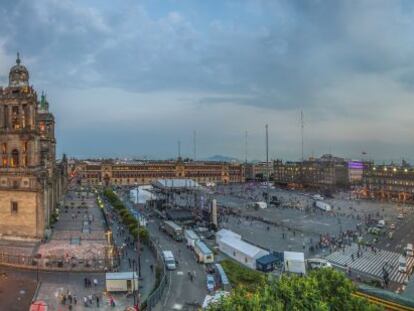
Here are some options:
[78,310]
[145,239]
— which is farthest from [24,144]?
[78,310]

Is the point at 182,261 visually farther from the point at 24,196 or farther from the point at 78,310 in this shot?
the point at 24,196

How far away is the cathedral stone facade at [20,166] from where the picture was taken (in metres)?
48.5

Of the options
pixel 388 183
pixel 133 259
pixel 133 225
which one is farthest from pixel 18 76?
pixel 388 183

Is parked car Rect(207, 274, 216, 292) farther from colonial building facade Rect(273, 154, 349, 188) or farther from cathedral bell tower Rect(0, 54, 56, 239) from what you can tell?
colonial building facade Rect(273, 154, 349, 188)

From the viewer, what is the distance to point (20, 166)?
167ft

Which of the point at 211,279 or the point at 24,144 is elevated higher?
the point at 24,144

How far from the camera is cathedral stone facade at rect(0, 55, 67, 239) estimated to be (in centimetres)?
4850

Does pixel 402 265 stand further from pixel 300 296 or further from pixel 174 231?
pixel 300 296

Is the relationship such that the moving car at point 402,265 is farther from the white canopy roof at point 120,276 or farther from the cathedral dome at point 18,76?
the cathedral dome at point 18,76

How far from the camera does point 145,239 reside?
50656mm

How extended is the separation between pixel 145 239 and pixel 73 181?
5054 inches

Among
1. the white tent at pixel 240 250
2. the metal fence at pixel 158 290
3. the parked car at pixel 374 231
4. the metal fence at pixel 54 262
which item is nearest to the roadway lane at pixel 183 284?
the metal fence at pixel 158 290

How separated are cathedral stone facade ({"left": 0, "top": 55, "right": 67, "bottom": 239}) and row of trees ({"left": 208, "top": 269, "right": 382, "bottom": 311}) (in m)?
37.5

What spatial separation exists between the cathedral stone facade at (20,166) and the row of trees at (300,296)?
37.5 meters
